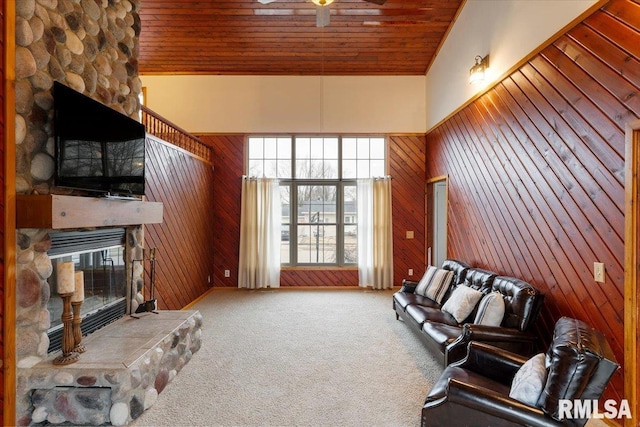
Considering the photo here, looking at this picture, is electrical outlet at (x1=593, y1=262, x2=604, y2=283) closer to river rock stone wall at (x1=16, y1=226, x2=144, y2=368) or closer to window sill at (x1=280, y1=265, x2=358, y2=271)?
river rock stone wall at (x1=16, y1=226, x2=144, y2=368)

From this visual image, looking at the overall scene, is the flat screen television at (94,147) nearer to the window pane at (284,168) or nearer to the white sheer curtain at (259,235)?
the white sheer curtain at (259,235)

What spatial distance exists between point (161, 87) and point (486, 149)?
5.70m

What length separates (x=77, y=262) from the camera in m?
2.71

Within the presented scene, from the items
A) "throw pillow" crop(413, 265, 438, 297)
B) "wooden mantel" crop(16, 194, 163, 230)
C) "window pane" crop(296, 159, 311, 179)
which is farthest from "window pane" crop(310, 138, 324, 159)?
"wooden mantel" crop(16, 194, 163, 230)

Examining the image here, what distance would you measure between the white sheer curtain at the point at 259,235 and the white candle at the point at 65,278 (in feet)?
12.7

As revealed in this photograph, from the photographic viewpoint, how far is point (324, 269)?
20.8 ft

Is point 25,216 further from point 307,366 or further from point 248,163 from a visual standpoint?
point 248,163

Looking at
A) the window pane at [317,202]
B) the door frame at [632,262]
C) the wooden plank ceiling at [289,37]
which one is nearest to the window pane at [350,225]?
the window pane at [317,202]

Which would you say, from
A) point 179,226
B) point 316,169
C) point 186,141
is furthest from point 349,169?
point 179,226

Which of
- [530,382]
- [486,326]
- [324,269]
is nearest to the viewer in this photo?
[530,382]

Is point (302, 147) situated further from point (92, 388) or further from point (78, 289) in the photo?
point (92, 388)

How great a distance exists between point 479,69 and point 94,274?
15.3 ft

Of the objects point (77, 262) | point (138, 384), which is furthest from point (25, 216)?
point (138, 384)

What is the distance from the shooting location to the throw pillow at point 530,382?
1.80m
